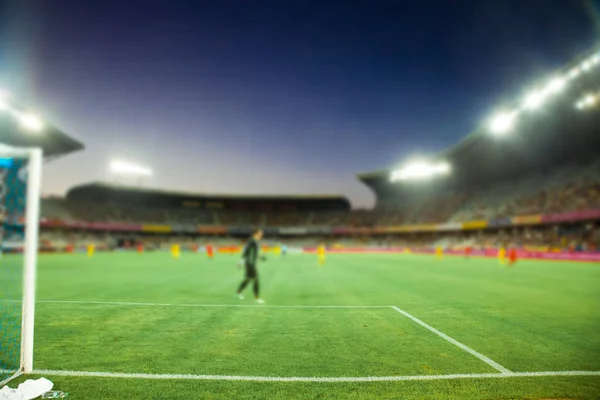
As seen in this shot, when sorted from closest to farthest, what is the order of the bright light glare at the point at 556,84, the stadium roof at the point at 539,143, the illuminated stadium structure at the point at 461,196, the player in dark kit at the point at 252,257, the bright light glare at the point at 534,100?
1. the player in dark kit at the point at 252,257
2. the bright light glare at the point at 556,84
3. the bright light glare at the point at 534,100
4. the stadium roof at the point at 539,143
5. the illuminated stadium structure at the point at 461,196

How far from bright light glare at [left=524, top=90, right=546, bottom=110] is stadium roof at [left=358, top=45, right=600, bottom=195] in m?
1.11

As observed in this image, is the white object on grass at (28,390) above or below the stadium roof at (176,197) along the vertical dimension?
below

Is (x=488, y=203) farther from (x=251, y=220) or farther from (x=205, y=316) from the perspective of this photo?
(x=205, y=316)

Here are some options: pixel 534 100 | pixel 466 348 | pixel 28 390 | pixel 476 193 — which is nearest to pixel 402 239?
pixel 476 193

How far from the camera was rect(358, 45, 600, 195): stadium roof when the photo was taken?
34438mm

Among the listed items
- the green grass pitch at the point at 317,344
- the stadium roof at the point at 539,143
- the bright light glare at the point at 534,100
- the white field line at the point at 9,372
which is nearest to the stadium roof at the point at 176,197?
the stadium roof at the point at 539,143

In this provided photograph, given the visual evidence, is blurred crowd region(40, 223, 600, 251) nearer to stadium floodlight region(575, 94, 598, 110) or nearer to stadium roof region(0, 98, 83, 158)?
stadium floodlight region(575, 94, 598, 110)

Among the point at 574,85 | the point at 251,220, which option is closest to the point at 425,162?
the point at 574,85

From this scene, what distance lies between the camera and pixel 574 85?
30.9m

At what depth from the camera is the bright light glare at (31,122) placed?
36.8 meters

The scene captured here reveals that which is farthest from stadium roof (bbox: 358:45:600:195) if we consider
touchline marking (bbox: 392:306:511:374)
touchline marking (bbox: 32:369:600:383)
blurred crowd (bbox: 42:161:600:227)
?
touchline marking (bbox: 32:369:600:383)

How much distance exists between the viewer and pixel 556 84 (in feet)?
A: 97.4

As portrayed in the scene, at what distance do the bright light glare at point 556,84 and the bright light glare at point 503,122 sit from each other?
238 inches

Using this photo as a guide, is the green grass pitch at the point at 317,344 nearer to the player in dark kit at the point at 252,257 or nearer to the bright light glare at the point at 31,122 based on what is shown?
the player in dark kit at the point at 252,257
